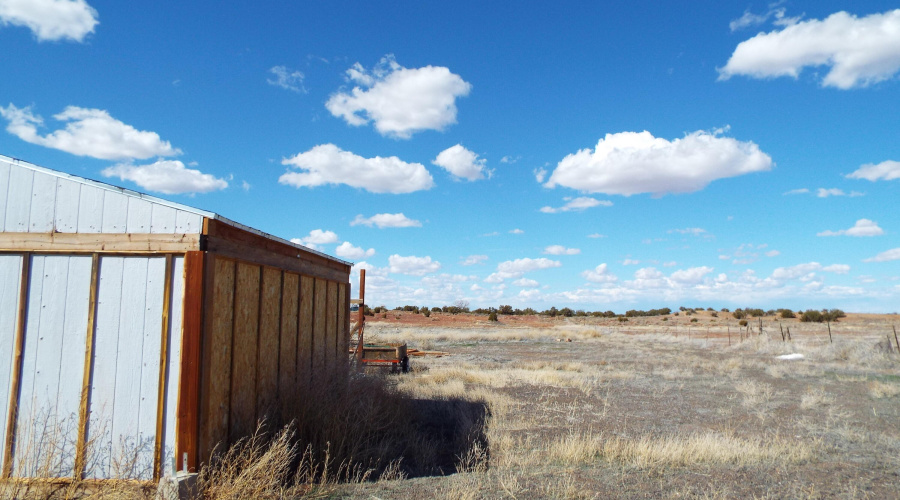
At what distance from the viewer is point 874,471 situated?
7.48 metres

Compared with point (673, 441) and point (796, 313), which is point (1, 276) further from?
point (796, 313)

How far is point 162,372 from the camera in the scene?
596 cm

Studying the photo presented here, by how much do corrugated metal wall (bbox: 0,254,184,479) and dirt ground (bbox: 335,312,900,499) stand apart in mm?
2219

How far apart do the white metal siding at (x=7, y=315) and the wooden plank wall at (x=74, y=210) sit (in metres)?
0.41

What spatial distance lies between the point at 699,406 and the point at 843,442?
3486mm

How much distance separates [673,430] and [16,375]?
9.47 metres

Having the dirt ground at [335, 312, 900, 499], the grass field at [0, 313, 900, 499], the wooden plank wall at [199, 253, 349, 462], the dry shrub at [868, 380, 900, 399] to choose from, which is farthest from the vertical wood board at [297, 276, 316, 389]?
the dry shrub at [868, 380, 900, 399]

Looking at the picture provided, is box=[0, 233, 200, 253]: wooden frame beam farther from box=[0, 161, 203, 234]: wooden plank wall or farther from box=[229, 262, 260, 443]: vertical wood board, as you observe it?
box=[229, 262, 260, 443]: vertical wood board

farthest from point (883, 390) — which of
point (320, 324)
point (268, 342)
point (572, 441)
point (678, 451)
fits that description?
point (268, 342)

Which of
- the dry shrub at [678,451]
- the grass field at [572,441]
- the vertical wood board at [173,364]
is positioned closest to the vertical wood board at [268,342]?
the grass field at [572,441]

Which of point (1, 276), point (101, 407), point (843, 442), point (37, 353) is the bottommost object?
point (843, 442)

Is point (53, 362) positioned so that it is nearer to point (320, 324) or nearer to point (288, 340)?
point (288, 340)

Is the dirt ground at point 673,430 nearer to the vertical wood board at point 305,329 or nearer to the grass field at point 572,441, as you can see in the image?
the grass field at point 572,441

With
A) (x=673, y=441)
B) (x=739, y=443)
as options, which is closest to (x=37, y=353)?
(x=673, y=441)
